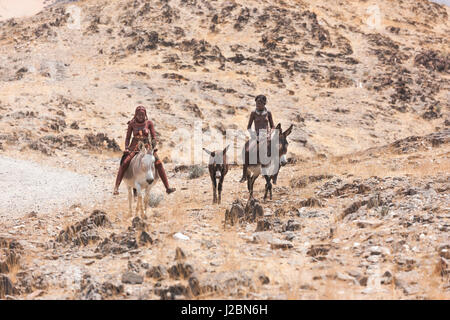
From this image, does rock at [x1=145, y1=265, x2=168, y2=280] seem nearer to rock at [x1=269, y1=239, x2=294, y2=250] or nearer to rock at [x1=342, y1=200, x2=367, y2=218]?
rock at [x1=269, y1=239, x2=294, y2=250]

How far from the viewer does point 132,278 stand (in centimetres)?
545

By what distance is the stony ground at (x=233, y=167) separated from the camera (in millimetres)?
5656

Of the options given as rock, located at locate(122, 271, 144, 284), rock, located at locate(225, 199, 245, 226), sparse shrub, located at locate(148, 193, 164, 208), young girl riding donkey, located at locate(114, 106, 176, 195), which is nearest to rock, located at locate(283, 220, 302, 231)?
rock, located at locate(225, 199, 245, 226)

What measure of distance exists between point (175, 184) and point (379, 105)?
33.1m

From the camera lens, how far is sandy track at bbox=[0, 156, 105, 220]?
11.2m

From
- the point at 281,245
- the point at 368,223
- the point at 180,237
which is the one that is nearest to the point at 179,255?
the point at 180,237

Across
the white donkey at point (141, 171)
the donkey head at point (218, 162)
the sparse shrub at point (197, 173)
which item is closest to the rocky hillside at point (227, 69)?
the sparse shrub at point (197, 173)

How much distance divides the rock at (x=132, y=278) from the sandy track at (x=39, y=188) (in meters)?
6.13

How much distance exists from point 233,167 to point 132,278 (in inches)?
562

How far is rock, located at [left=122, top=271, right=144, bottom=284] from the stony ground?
0.08ft

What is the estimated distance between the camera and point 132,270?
18.9 feet

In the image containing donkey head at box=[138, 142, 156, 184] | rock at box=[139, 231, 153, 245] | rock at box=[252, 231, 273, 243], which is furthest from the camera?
donkey head at box=[138, 142, 156, 184]

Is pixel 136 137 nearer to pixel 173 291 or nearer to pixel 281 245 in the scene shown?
pixel 281 245

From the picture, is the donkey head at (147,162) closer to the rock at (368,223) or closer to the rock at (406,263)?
the rock at (368,223)
